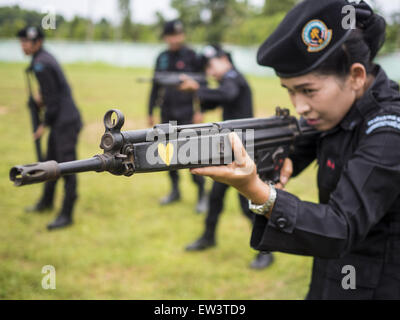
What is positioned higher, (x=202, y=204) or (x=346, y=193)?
(x=346, y=193)

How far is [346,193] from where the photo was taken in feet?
5.57

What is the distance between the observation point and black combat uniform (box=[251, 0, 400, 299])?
5.51 ft

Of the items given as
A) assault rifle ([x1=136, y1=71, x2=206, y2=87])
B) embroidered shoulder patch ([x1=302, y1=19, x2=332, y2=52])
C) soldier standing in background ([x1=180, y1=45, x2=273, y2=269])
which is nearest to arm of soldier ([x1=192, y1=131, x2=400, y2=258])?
embroidered shoulder patch ([x1=302, y1=19, x2=332, y2=52])

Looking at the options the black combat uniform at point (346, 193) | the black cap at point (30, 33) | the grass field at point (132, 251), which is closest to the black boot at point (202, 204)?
the grass field at point (132, 251)

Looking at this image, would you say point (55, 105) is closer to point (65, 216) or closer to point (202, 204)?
point (65, 216)

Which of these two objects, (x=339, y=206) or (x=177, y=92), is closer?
(x=339, y=206)

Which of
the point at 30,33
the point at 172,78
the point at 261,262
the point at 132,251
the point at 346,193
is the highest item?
the point at 30,33

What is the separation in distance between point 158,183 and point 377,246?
5714 millimetres

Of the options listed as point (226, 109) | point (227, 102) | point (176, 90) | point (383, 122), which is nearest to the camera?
point (383, 122)

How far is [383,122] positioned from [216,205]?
3.19 metres

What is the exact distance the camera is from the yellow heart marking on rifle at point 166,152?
1.67m

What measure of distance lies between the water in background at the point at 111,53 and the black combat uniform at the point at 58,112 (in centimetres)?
2927

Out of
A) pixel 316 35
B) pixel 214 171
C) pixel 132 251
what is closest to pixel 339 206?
pixel 214 171
